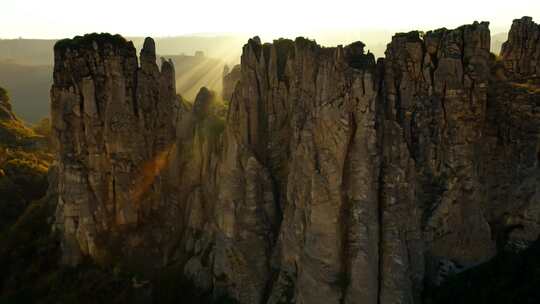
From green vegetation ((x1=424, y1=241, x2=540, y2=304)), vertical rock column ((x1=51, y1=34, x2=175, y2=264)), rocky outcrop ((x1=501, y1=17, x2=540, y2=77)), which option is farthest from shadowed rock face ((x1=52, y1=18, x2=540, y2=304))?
rocky outcrop ((x1=501, y1=17, x2=540, y2=77))

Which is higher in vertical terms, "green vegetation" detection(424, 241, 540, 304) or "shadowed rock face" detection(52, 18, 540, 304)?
"shadowed rock face" detection(52, 18, 540, 304)

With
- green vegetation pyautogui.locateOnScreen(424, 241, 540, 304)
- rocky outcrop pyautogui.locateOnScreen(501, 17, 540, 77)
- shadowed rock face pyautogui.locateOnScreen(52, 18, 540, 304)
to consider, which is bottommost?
green vegetation pyautogui.locateOnScreen(424, 241, 540, 304)

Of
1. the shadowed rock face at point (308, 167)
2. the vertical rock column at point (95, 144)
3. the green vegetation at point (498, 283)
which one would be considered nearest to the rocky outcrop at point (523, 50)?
the shadowed rock face at point (308, 167)

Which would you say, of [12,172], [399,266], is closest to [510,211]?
[399,266]

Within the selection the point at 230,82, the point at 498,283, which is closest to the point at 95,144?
the point at 230,82

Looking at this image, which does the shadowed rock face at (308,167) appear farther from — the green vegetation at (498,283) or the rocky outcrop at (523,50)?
the rocky outcrop at (523,50)

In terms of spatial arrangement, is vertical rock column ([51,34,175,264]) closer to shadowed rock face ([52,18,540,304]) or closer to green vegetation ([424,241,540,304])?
shadowed rock face ([52,18,540,304])

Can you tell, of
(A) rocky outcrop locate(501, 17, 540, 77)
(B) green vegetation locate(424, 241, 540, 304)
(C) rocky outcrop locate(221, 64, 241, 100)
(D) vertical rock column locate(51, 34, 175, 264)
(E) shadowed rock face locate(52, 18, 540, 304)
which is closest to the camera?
(B) green vegetation locate(424, 241, 540, 304)
